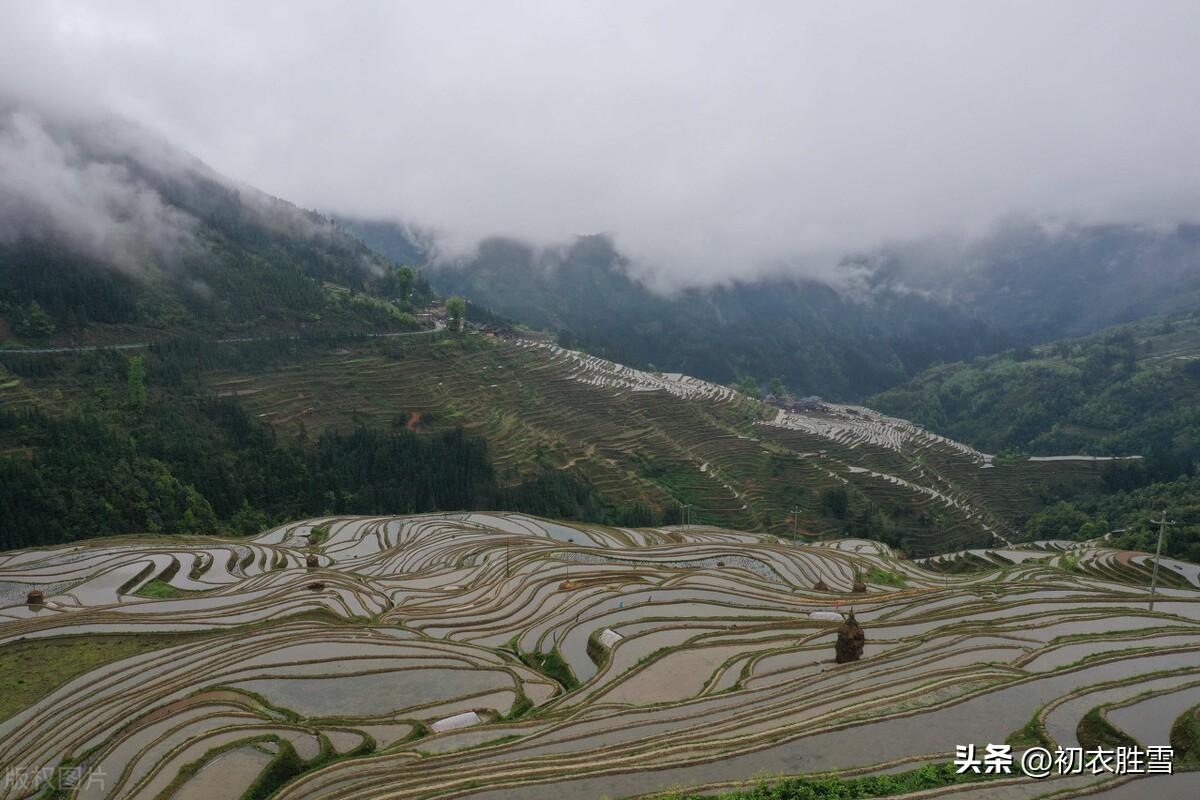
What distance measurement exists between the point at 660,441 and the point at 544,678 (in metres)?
51.5

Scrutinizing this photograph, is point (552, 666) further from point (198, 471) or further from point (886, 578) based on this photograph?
point (198, 471)

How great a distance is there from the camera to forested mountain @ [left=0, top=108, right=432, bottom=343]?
210ft

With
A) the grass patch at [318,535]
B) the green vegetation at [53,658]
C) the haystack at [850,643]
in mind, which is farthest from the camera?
the grass patch at [318,535]

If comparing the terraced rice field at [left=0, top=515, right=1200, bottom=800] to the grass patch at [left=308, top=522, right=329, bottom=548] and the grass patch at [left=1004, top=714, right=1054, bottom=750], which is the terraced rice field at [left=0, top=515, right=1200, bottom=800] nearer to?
the grass patch at [left=1004, top=714, right=1054, bottom=750]

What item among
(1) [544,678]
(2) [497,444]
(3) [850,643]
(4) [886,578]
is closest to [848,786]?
(3) [850,643]

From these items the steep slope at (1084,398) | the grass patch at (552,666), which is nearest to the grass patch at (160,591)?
the grass patch at (552,666)

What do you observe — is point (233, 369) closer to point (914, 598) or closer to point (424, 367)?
point (424, 367)

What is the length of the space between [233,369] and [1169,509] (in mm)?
85833

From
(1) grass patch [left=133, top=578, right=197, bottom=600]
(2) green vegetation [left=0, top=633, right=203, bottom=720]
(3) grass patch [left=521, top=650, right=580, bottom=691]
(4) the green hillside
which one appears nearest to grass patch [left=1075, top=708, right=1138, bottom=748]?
(3) grass patch [left=521, top=650, right=580, bottom=691]

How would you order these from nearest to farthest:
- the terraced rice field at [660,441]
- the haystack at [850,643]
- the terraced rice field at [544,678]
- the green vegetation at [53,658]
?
the terraced rice field at [544,678]
the haystack at [850,643]
the green vegetation at [53,658]
the terraced rice field at [660,441]

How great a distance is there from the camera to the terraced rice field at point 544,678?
10.9 m

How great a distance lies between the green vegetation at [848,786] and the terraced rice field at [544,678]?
0.38 m

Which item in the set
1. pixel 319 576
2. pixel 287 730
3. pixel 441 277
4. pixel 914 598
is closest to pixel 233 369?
pixel 319 576

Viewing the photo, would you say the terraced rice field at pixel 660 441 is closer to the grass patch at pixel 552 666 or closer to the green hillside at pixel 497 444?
the green hillside at pixel 497 444
